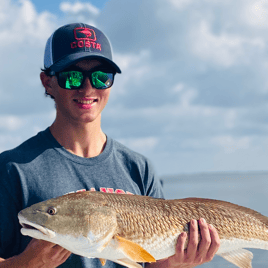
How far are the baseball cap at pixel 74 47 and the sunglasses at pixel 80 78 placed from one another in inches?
3.8

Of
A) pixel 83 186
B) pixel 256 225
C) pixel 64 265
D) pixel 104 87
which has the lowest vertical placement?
pixel 64 265

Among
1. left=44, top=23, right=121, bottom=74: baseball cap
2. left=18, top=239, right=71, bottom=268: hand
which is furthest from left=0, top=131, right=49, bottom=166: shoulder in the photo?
left=18, top=239, right=71, bottom=268: hand

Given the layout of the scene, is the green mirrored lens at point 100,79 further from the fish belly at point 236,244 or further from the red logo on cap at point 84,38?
the fish belly at point 236,244

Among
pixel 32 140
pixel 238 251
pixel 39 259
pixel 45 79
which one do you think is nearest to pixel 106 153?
pixel 32 140

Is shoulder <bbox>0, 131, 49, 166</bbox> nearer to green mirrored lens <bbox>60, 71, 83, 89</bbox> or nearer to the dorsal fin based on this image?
green mirrored lens <bbox>60, 71, 83, 89</bbox>

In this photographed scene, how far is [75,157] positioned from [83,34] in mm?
1415

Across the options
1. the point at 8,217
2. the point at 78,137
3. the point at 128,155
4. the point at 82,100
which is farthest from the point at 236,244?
the point at 8,217

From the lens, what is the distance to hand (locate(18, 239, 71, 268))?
3.51 metres

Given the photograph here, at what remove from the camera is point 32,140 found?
4289 millimetres

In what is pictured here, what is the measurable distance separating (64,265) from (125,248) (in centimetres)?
85

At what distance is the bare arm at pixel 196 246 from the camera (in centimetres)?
390

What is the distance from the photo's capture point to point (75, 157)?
4227mm

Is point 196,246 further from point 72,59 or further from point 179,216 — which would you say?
point 72,59

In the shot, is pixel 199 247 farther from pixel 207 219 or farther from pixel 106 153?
pixel 106 153
